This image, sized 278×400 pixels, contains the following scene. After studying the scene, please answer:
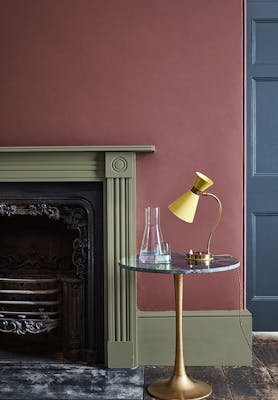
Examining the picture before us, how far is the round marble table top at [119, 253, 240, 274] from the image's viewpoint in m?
2.46

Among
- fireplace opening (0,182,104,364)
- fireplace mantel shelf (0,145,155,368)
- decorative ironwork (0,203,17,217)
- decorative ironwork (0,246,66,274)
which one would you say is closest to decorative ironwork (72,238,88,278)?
fireplace opening (0,182,104,364)

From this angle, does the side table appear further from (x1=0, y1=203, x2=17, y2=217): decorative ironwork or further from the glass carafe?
(x1=0, y1=203, x2=17, y2=217): decorative ironwork

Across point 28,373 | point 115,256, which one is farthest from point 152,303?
point 28,373

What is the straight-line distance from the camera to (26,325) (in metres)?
3.17

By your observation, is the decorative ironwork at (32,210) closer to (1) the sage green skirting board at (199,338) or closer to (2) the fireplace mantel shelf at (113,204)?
(2) the fireplace mantel shelf at (113,204)

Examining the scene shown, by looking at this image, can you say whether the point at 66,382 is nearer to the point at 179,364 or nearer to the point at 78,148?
the point at 179,364

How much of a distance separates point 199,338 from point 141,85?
1.47 metres

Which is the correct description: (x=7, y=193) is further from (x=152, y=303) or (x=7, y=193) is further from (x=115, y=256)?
(x=152, y=303)

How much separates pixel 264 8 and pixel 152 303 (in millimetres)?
2143

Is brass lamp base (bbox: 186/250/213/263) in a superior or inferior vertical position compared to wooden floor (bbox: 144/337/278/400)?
superior

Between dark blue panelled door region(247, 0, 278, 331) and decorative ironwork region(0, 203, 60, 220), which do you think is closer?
decorative ironwork region(0, 203, 60, 220)

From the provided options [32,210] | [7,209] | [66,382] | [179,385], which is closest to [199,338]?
[179,385]

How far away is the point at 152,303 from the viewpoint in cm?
317

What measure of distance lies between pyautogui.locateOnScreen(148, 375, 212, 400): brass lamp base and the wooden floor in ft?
0.13
